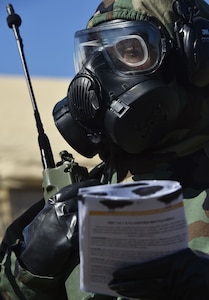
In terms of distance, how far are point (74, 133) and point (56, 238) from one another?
1.34 feet

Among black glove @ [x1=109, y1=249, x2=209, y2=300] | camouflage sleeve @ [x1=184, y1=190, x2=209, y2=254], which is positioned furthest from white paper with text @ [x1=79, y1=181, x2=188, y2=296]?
camouflage sleeve @ [x1=184, y1=190, x2=209, y2=254]

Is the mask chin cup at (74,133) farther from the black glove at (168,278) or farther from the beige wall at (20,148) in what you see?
the beige wall at (20,148)

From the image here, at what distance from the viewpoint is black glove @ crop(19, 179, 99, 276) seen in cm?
202

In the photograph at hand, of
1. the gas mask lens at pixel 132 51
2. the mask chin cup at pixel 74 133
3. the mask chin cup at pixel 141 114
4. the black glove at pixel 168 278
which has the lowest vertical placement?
the black glove at pixel 168 278

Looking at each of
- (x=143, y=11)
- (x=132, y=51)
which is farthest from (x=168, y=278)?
(x=143, y=11)

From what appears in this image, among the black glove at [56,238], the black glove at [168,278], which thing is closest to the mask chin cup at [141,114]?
the black glove at [56,238]

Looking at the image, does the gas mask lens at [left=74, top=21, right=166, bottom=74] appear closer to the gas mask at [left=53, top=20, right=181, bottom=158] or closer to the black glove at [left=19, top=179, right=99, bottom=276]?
the gas mask at [left=53, top=20, right=181, bottom=158]

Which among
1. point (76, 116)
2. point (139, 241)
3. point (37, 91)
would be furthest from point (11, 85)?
point (139, 241)

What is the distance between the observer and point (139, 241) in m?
1.56

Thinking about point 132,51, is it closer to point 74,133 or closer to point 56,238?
point 74,133

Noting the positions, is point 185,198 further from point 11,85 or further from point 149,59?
point 11,85

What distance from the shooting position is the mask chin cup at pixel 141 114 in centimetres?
211

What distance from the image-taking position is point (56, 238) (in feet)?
6.68

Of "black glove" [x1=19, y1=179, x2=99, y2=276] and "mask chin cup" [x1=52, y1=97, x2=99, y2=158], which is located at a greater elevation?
"mask chin cup" [x1=52, y1=97, x2=99, y2=158]
